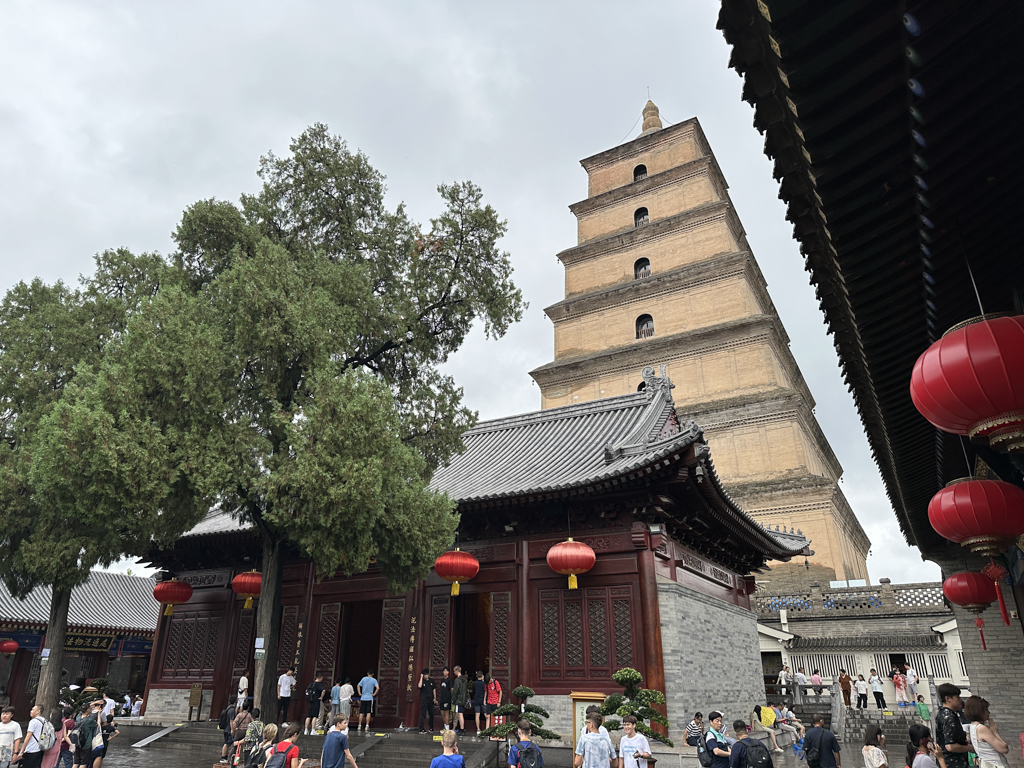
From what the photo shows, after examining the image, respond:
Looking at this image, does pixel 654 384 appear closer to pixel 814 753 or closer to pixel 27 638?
pixel 814 753

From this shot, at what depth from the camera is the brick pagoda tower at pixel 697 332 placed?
23.5 m

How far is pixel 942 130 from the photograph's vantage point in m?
2.82

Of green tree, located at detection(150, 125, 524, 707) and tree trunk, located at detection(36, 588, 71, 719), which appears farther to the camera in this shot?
tree trunk, located at detection(36, 588, 71, 719)

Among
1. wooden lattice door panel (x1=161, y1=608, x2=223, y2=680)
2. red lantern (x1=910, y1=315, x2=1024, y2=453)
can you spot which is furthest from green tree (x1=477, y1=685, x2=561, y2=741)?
wooden lattice door panel (x1=161, y1=608, x2=223, y2=680)

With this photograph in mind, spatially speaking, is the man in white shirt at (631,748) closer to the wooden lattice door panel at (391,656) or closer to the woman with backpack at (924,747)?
the woman with backpack at (924,747)

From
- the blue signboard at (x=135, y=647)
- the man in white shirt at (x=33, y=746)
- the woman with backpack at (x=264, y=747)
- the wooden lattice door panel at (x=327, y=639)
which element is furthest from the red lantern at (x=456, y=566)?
the blue signboard at (x=135, y=647)

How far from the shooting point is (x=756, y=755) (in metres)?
6.46

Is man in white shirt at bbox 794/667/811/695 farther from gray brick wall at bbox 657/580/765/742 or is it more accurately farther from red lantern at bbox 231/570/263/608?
red lantern at bbox 231/570/263/608

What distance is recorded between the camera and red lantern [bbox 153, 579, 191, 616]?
1513 cm

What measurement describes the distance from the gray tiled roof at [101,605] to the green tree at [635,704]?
20.4 m

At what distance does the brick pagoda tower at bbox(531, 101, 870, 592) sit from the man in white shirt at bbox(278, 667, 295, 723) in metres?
16.7

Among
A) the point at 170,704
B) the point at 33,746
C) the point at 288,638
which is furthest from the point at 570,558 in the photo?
the point at 170,704

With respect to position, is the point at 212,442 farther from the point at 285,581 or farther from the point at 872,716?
the point at 872,716

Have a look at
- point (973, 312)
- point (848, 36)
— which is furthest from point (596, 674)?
point (848, 36)
